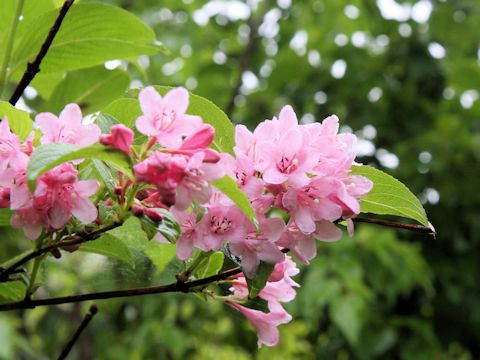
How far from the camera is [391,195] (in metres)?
0.62

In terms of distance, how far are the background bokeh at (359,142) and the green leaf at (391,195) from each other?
155 cm

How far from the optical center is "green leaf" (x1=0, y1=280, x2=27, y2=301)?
0.74 meters

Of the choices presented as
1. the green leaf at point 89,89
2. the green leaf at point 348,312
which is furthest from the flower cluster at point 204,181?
the green leaf at point 348,312

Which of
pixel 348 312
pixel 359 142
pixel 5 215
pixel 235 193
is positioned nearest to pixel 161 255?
pixel 5 215

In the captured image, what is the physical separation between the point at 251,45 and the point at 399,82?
2.06 feet

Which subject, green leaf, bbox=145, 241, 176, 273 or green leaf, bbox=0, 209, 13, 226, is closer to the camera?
green leaf, bbox=0, 209, 13, 226

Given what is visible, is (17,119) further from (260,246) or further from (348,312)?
(348,312)

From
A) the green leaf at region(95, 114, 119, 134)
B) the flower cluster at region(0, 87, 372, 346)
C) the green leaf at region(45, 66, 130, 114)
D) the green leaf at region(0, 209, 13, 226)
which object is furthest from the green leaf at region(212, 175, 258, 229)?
the green leaf at region(45, 66, 130, 114)

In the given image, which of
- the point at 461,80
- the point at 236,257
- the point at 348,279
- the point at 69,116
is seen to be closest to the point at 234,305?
the point at 236,257

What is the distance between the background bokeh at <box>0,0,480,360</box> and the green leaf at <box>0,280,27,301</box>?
4.87 ft

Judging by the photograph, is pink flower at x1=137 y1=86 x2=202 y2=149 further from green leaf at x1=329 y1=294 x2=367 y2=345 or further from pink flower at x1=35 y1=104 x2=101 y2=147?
green leaf at x1=329 y1=294 x2=367 y2=345

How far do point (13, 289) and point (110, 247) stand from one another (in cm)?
13

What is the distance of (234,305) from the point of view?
705mm

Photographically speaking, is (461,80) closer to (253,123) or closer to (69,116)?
(253,123)
